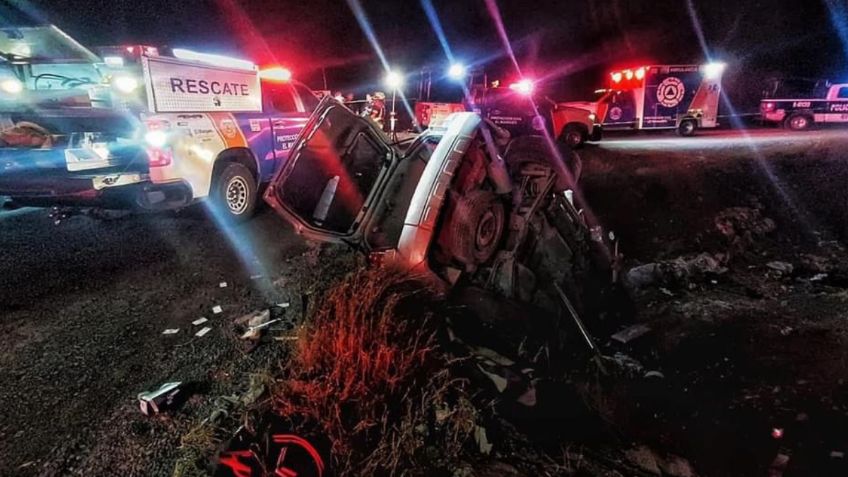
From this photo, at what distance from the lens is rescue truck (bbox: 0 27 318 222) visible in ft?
17.1

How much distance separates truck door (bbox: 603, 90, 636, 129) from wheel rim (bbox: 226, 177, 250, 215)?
1194 centimetres

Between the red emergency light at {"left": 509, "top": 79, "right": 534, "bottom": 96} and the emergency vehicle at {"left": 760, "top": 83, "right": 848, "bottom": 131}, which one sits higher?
the red emergency light at {"left": 509, "top": 79, "right": 534, "bottom": 96}

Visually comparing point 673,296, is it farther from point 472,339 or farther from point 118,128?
point 118,128

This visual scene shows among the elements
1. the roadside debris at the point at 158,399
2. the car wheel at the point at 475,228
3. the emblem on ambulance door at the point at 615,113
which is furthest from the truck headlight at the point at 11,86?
the emblem on ambulance door at the point at 615,113

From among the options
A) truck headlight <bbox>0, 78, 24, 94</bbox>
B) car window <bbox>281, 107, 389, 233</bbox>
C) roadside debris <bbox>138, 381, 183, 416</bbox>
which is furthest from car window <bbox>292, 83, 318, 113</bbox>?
roadside debris <bbox>138, 381, 183, 416</bbox>

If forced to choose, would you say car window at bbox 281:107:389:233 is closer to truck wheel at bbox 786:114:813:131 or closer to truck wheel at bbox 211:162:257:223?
truck wheel at bbox 211:162:257:223

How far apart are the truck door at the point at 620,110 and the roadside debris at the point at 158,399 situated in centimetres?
1464

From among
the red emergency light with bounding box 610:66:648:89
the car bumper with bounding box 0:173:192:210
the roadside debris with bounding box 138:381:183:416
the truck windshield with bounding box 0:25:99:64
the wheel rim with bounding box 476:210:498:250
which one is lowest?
the roadside debris with bounding box 138:381:183:416

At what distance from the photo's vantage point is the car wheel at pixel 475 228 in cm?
354

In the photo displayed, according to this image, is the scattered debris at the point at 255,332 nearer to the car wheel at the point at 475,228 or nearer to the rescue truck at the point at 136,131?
the car wheel at the point at 475,228

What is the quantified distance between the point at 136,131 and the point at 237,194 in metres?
1.47

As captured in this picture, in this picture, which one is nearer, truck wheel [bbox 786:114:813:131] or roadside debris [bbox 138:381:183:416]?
roadside debris [bbox 138:381:183:416]

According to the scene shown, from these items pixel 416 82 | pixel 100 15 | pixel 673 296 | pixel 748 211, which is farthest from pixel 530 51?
pixel 673 296

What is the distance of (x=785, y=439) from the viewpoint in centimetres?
285
